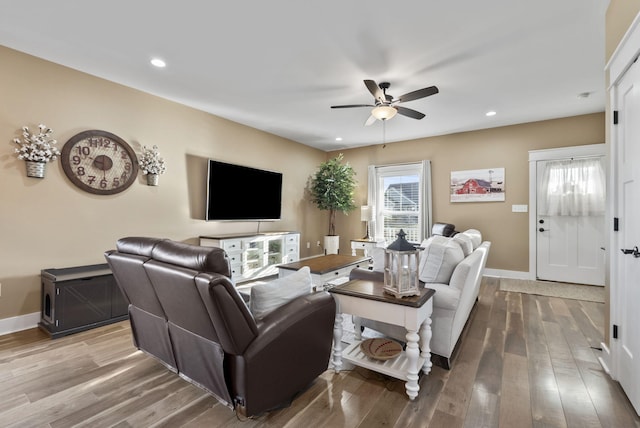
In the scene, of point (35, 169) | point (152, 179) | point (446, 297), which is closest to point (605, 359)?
point (446, 297)

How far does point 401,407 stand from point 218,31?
3.22 m

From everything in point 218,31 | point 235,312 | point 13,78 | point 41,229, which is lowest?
point 235,312

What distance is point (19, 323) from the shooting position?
9.59ft

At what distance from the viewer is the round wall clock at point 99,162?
10.5ft

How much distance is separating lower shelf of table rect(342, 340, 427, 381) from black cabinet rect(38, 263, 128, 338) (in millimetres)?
2571

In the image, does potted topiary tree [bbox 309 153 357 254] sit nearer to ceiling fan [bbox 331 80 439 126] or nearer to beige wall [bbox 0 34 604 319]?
beige wall [bbox 0 34 604 319]

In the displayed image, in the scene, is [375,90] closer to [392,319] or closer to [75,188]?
[392,319]

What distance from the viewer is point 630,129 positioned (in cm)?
189

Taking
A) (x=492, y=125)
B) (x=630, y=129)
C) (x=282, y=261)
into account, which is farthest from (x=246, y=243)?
(x=492, y=125)

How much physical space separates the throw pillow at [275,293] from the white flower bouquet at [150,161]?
2935 millimetres

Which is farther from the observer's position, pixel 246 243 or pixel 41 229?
pixel 246 243

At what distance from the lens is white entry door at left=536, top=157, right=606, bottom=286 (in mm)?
4496

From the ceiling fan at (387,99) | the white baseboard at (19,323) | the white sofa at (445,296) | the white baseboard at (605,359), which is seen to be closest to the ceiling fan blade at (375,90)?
the ceiling fan at (387,99)

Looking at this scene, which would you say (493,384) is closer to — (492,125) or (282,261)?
(282,261)
